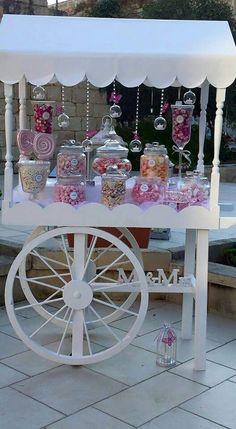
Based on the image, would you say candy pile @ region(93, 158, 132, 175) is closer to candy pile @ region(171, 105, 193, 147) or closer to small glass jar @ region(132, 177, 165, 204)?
small glass jar @ region(132, 177, 165, 204)

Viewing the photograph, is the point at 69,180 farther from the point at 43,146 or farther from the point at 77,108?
the point at 77,108

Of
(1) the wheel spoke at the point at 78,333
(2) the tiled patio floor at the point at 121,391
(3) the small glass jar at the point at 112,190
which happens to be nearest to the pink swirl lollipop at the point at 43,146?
(3) the small glass jar at the point at 112,190

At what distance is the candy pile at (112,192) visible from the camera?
2.71 metres

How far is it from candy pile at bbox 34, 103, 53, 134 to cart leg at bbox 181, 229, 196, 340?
988 mm

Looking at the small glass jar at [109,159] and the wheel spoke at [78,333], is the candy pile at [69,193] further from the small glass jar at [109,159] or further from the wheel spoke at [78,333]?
the wheel spoke at [78,333]

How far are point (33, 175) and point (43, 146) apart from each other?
0.84 feet

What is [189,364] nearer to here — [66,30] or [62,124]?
[62,124]

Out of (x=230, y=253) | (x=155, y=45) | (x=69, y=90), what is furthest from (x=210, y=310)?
(x=69, y=90)

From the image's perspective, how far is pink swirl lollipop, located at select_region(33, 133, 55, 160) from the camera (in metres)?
2.92

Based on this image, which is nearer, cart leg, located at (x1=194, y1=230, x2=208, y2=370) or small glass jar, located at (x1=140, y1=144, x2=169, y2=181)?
cart leg, located at (x1=194, y1=230, x2=208, y2=370)

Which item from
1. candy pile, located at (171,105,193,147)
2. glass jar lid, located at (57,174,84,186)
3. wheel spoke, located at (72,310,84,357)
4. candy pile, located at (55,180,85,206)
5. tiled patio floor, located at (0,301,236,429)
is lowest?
tiled patio floor, located at (0,301,236,429)

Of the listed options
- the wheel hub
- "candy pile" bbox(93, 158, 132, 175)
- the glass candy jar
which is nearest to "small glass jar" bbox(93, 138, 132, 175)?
"candy pile" bbox(93, 158, 132, 175)

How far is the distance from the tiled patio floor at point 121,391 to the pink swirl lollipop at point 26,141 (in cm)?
107

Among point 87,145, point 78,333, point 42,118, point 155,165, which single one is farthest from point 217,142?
point 78,333
